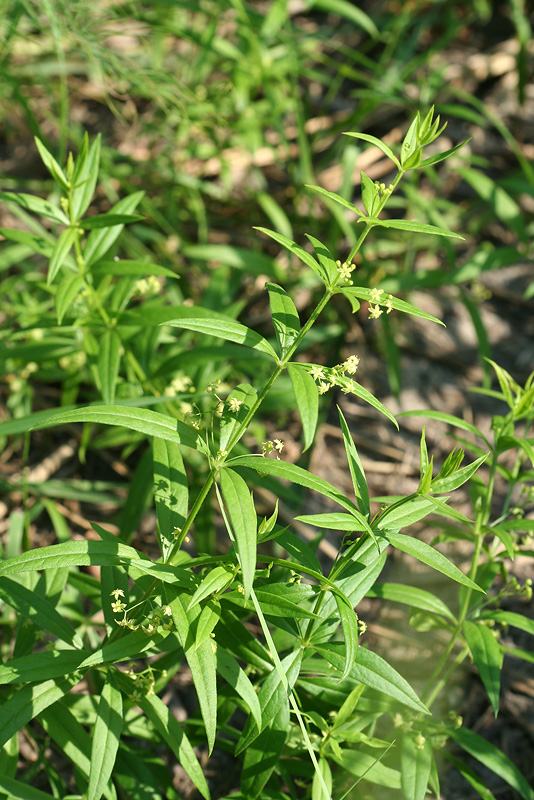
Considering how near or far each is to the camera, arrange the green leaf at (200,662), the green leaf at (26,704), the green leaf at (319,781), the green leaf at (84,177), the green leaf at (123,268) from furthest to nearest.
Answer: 1. the green leaf at (123,268)
2. the green leaf at (84,177)
3. the green leaf at (319,781)
4. the green leaf at (26,704)
5. the green leaf at (200,662)

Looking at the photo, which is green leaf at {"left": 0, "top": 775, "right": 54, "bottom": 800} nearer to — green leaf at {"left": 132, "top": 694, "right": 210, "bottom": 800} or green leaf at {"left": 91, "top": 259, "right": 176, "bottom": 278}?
green leaf at {"left": 132, "top": 694, "right": 210, "bottom": 800}

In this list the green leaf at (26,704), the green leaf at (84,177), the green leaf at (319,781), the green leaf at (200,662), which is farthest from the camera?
the green leaf at (84,177)

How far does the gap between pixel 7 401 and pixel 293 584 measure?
1862 mm

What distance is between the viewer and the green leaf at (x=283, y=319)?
61.9 inches

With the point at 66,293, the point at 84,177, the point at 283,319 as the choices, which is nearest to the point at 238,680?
the point at 283,319

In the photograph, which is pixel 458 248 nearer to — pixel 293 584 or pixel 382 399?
pixel 382 399

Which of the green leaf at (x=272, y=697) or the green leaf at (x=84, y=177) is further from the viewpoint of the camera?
the green leaf at (x=84, y=177)

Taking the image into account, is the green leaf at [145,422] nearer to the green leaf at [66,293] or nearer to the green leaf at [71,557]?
the green leaf at [71,557]

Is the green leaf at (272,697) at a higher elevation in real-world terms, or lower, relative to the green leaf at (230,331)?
lower

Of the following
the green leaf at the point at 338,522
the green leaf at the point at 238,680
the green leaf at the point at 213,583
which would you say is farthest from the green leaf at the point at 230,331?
the green leaf at the point at 238,680

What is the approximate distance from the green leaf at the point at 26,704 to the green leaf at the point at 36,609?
0.11m

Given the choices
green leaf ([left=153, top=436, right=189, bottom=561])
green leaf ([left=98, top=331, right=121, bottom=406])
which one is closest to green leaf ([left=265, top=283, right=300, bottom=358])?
green leaf ([left=153, top=436, right=189, bottom=561])

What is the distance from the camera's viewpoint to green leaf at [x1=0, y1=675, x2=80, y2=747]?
61.7 inches

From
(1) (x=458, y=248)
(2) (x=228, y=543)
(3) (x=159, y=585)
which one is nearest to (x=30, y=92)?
(1) (x=458, y=248)
